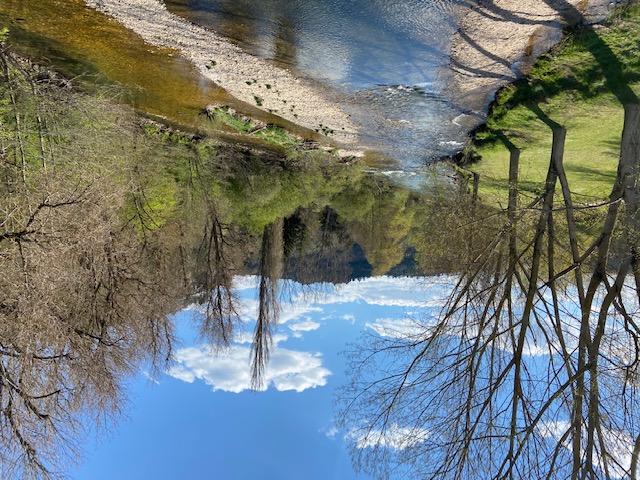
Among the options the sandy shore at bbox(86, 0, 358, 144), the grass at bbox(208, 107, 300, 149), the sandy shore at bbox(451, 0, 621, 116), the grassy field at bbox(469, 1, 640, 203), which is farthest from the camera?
the grass at bbox(208, 107, 300, 149)

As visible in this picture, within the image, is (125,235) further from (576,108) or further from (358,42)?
(576,108)

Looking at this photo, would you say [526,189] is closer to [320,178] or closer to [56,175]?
[320,178]

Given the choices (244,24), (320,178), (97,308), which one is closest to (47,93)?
(244,24)

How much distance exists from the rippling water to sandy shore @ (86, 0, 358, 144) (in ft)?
1.23

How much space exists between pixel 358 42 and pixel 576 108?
5.63 metres

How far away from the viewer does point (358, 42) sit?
11008mm

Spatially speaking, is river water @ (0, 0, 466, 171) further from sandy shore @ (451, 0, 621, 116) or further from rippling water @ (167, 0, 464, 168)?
sandy shore @ (451, 0, 621, 116)

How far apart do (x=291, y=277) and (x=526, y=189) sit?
11.3m

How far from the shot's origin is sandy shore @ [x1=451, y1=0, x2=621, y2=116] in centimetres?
956

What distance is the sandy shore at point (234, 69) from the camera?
34.6 ft

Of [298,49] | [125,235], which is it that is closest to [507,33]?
[298,49]

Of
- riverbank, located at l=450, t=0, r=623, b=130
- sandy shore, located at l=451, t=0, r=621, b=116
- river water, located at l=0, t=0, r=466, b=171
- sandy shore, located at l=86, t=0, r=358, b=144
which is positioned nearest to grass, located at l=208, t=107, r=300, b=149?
river water, located at l=0, t=0, r=466, b=171

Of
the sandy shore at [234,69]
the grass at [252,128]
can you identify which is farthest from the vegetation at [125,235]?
the sandy shore at [234,69]

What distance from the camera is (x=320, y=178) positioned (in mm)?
18703
